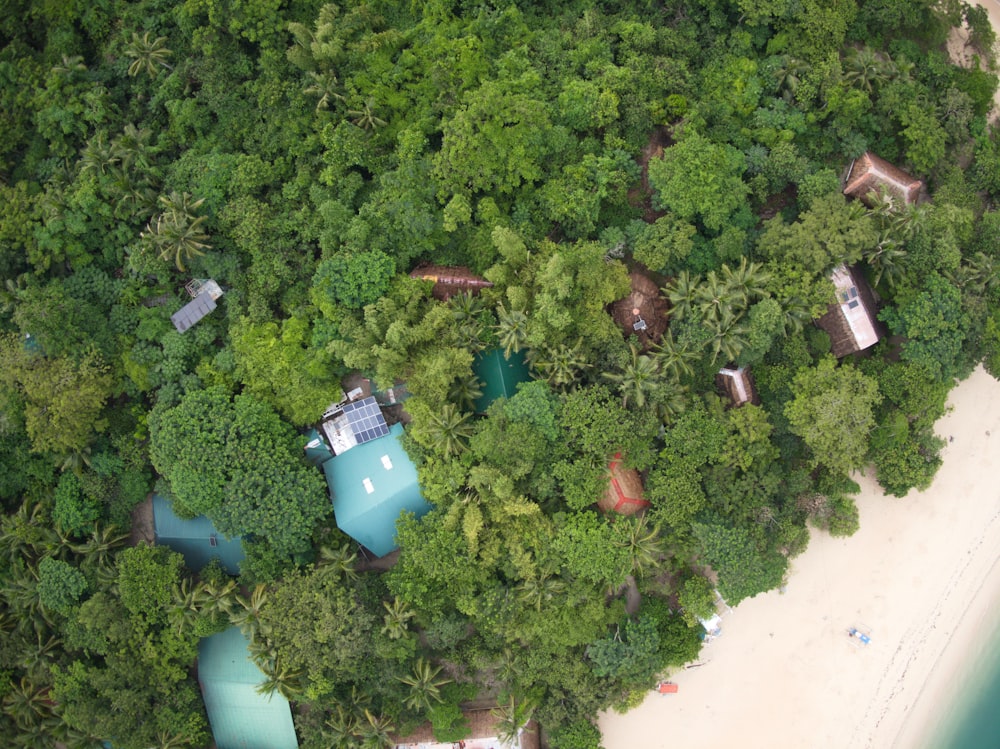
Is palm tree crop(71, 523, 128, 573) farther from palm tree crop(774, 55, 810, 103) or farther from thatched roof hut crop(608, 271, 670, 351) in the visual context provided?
palm tree crop(774, 55, 810, 103)

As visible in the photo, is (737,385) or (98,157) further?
(737,385)

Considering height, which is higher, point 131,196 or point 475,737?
point 131,196

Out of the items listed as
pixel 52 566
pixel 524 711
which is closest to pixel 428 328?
pixel 524 711

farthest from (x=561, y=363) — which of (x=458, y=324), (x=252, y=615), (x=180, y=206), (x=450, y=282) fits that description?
(x=180, y=206)

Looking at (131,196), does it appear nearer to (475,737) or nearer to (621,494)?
(621,494)

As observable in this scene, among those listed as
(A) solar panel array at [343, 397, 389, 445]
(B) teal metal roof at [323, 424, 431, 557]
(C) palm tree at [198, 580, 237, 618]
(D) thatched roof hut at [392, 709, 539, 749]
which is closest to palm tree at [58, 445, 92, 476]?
(C) palm tree at [198, 580, 237, 618]
